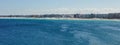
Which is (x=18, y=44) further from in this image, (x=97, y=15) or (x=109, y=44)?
(x=97, y=15)

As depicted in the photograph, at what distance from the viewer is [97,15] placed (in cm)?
15925

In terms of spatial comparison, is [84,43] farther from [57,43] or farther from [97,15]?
[97,15]

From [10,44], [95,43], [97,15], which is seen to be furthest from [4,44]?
[97,15]

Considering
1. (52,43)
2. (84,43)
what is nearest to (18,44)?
(52,43)

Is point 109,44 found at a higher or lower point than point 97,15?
higher

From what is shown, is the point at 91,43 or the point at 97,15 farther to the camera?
the point at 97,15

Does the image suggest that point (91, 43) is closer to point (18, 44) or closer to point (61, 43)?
point (61, 43)

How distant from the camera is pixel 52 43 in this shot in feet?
90.3

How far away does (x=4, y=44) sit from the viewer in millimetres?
26625

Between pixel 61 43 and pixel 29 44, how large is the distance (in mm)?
2694

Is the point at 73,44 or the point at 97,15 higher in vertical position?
the point at 73,44

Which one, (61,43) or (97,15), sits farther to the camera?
(97,15)

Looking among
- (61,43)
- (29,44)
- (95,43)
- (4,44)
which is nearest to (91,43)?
(95,43)

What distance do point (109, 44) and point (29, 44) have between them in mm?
6538
